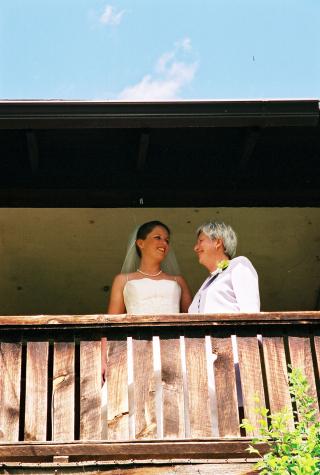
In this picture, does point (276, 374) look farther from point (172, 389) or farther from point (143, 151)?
point (143, 151)

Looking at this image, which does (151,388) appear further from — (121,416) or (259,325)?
(259,325)

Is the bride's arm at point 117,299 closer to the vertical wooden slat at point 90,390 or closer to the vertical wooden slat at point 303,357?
the vertical wooden slat at point 90,390

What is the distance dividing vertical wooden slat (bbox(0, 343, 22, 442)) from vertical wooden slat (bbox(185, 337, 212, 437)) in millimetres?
1159

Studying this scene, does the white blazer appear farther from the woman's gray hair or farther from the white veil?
the white veil

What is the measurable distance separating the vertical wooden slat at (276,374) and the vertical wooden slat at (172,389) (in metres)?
0.61

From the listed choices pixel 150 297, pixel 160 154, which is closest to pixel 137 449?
pixel 150 297

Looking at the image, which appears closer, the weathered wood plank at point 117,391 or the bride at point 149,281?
the weathered wood plank at point 117,391

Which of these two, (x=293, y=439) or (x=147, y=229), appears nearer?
(x=293, y=439)

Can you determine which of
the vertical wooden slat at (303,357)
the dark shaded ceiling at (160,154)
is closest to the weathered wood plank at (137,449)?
the vertical wooden slat at (303,357)

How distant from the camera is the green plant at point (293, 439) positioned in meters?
6.12

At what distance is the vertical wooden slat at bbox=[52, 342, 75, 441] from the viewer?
6.77m

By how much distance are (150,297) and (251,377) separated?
1947mm

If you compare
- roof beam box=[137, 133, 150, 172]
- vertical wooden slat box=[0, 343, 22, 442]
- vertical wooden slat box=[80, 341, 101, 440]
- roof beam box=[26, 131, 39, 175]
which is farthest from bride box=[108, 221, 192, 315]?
vertical wooden slat box=[0, 343, 22, 442]

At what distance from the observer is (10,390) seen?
689 cm
